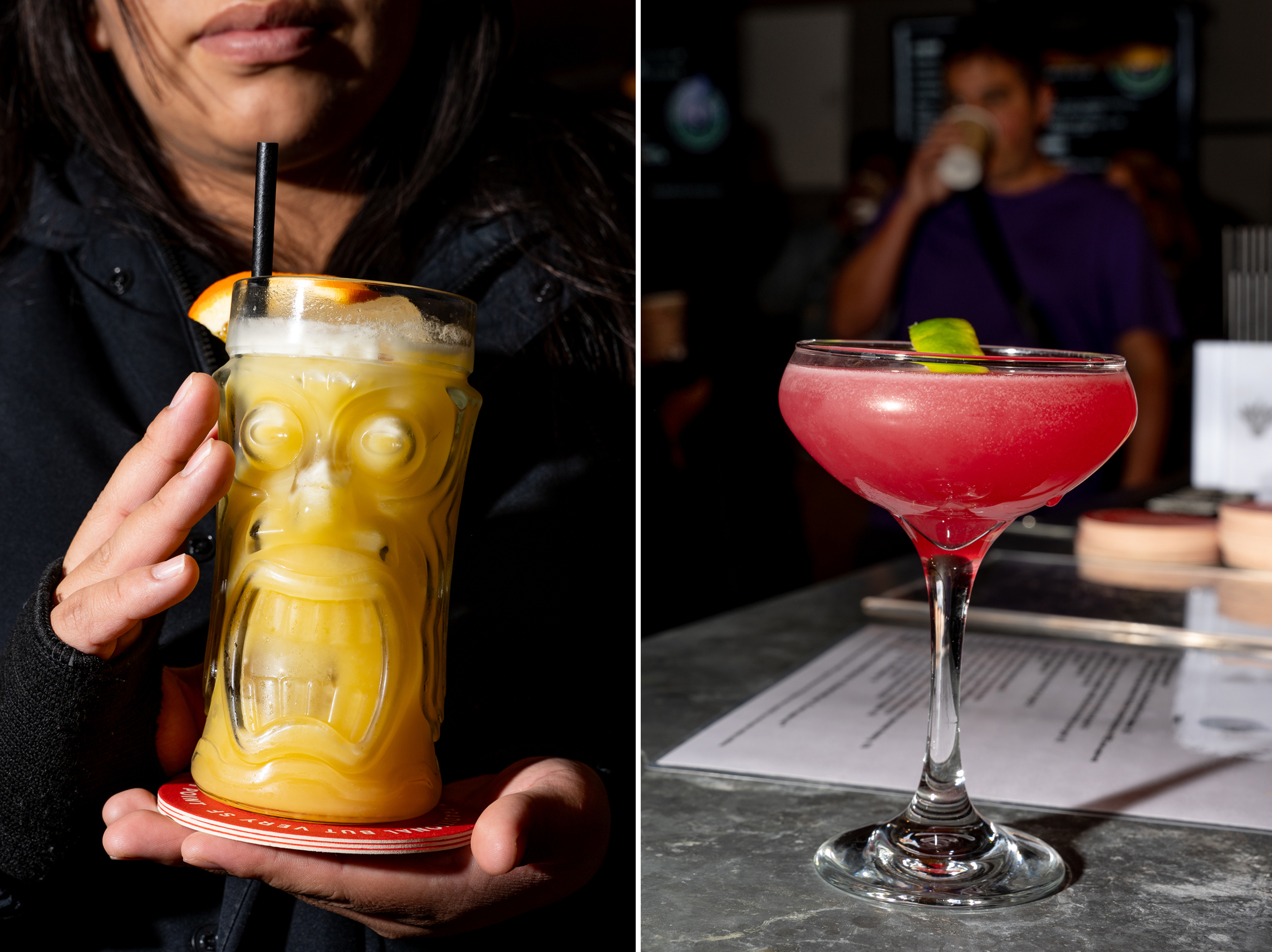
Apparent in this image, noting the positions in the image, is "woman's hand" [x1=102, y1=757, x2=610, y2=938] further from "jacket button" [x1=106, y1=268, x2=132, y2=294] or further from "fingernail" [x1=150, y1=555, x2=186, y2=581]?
"jacket button" [x1=106, y1=268, x2=132, y2=294]

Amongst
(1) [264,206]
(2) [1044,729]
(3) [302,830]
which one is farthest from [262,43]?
(2) [1044,729]

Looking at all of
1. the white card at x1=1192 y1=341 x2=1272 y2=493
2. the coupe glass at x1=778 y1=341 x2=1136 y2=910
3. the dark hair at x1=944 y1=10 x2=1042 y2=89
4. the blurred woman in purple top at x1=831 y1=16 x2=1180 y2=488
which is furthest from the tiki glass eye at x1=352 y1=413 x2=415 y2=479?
the dark hair at x1=944 y1=10 x2=1042 y2=89

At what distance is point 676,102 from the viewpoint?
4824 mm

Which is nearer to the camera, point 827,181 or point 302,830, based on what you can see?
point 302,830

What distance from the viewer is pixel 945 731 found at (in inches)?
23.4

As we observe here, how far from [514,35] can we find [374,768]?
0.46 m

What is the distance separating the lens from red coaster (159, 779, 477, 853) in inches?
16.8

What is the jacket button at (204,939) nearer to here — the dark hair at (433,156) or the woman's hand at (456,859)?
the woman's hand at (456,859)

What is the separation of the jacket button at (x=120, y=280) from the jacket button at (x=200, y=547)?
200 mm

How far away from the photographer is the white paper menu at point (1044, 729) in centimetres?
72

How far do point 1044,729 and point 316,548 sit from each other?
56 cm

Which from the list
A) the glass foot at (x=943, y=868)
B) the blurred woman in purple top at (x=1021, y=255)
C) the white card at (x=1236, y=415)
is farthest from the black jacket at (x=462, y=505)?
the blurred woman in purple top at (x=1021, y=255)

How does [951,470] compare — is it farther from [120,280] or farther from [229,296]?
[120,280]

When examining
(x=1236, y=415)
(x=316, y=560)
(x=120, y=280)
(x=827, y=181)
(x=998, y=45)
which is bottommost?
(x=1236, y=415)
